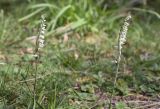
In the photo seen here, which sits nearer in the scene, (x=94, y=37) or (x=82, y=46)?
(x=82, y=46)

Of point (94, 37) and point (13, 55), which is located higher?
point (94, 37)

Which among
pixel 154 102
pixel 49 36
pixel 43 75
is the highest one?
pixel 49 36

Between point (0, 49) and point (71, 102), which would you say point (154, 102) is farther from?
point (0, 49)

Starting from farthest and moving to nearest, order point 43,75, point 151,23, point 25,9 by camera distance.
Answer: point 151,23 → point 25,9 → point 43,75

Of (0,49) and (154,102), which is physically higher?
(0,49)

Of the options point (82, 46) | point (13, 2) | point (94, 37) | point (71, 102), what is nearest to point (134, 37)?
point (94, 37)

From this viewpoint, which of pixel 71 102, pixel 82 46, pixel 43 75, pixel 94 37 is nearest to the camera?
pixel 71 102

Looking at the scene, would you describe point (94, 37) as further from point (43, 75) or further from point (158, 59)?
point (43, 75)

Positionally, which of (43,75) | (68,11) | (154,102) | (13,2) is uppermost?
(13,2)

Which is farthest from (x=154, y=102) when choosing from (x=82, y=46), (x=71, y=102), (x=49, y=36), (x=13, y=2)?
(x=13, y=2)
